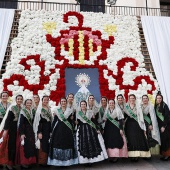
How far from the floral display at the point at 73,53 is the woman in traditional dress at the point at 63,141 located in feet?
6.37

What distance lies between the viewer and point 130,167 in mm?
4113

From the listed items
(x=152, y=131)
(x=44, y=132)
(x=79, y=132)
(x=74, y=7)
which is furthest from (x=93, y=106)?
(x=74, y=7)

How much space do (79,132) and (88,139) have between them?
203 millimetres

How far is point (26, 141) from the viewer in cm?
407

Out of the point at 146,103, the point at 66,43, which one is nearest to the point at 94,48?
the point at 66,43

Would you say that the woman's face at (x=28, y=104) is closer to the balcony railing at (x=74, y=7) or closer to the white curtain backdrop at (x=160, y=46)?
the white curtain backdrop at (x=160, y=46)

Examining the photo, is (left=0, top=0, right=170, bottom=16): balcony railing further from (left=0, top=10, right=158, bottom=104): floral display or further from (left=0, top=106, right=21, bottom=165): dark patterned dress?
(left=0, top=106, right=21, bottom=165): dark patterned dress

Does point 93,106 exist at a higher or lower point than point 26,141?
higher

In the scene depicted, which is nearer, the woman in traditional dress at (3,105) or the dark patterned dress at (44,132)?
the dark patterned dress at (44,132)

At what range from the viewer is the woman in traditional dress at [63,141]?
13.3 feet

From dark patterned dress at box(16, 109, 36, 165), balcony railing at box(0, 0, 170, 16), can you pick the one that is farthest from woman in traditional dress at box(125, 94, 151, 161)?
balcony railing at box(0, 0, 170, 16)

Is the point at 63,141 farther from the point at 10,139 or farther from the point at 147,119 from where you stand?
the point at 147,119

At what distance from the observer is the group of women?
4.05 metres

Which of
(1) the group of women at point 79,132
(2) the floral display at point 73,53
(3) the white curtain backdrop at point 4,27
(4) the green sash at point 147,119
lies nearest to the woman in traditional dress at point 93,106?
(1) the group of women at point 79,132
